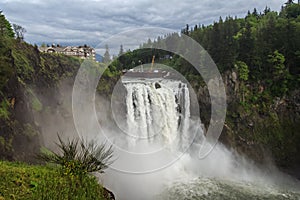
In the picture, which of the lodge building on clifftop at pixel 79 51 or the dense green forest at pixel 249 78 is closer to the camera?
the dense green forest at pixel 249 78

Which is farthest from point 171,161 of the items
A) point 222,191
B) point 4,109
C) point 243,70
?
point 4,109

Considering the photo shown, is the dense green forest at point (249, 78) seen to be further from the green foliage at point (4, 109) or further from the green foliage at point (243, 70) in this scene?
the green foliage at point (4, 109)

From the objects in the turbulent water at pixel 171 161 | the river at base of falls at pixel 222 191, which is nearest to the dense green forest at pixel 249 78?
the turbulent water at pixel 171 161

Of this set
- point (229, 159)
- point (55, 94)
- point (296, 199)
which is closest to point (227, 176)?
point (229, 159)

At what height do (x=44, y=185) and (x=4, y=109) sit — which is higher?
(x=4, y=109)

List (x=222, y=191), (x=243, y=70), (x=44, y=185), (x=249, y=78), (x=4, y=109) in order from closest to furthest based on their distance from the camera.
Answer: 1. (x=44, y=185)
2. (x=4, y=109)
3. (x=222, y=191)
4. (x=243, y=70)
5. (x=249, y=78)

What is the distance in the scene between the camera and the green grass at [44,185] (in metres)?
7.28

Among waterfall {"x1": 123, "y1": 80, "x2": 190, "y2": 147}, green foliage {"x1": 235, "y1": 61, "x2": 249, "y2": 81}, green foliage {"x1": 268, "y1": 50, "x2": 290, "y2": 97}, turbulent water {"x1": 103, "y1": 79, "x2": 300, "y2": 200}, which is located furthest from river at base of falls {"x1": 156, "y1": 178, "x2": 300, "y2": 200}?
green foliage {"x1": 235, "y1": 61, "x2": 249, "y2": 81}

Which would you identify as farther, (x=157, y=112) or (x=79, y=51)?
(x=79, y=51)

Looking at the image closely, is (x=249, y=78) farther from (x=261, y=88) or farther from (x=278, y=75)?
(x=278, y=75)

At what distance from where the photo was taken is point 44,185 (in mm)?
7891

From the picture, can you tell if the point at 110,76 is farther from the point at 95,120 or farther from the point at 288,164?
the point at 288,164

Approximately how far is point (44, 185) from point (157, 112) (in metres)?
16.1

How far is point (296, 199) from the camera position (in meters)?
18.1
